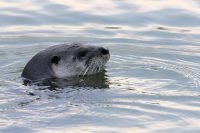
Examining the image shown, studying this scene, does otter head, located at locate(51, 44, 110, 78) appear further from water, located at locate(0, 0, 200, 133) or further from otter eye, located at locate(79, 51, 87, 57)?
water, located at locate(0, 0, 200, 133)

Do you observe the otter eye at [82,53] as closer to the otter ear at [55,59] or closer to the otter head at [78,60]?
the otter head at [78,60]

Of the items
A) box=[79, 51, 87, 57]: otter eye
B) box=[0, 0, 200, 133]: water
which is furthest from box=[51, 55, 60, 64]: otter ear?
box=[0, 0, 200, 133]: water

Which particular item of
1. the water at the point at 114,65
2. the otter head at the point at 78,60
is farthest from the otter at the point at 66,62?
the water at the point at 114,65

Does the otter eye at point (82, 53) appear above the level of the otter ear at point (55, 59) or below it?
above

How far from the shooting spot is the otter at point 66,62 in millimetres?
10289

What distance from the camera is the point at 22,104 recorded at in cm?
906

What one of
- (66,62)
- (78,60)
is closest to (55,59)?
(66,62)

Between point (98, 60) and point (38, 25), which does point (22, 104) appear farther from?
point (38, 25)

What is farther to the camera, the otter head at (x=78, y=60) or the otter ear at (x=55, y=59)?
the otter head at (x=78, y=60)

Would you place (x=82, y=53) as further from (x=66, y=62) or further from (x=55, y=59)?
(x=55, y=59)

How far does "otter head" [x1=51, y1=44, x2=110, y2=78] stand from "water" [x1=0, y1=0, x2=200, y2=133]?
283mm

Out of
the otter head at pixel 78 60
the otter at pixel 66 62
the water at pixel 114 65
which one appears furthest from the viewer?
the otter head at pixel 78 60

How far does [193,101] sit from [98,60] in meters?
1.72

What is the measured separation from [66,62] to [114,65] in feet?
2.87
